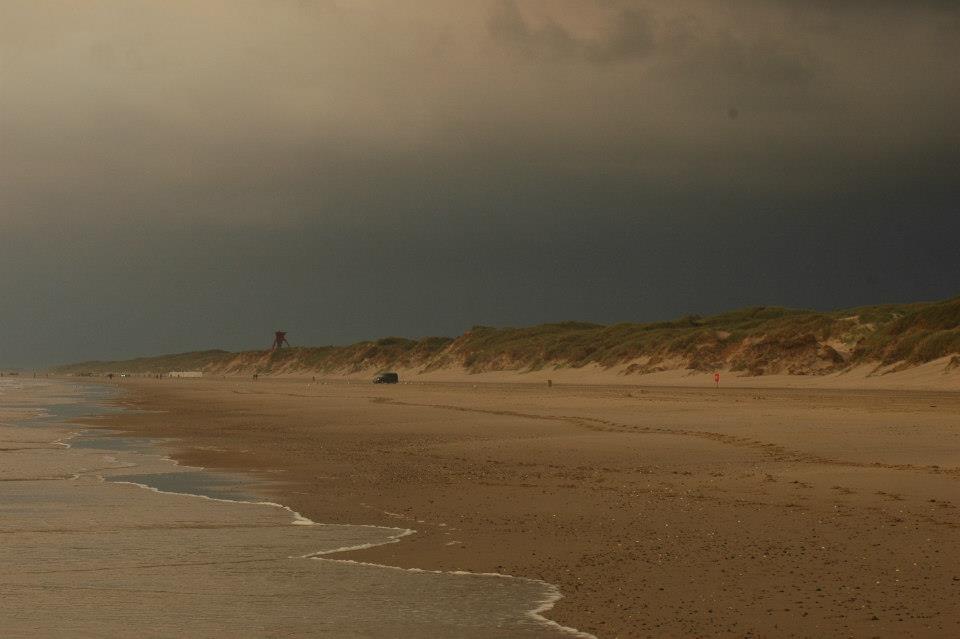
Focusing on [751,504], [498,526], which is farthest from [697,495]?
[498,526]

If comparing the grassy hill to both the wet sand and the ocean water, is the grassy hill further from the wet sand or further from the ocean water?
the ocean water

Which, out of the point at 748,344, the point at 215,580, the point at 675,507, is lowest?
the point at 215,580

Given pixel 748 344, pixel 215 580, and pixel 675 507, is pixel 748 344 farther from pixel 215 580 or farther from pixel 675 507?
pixel 215 580

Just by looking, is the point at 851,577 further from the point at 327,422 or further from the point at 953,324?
the point at 953,324

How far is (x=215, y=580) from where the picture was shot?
396 inches

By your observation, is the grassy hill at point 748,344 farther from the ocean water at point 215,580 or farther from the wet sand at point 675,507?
the ocean water at point 215,580

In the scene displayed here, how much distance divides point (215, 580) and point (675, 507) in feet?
21.6

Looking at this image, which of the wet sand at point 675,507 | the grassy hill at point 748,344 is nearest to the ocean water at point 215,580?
the wet sand at point 675,507

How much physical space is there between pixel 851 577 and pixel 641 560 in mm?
2038

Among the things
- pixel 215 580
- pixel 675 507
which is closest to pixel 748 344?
pixel 675 507

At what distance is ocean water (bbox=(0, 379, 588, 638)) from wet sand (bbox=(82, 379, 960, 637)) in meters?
0.59

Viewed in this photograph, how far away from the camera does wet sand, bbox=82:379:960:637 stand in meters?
8.70

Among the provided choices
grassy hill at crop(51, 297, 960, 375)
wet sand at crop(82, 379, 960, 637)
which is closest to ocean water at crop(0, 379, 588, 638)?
wet sand at crop(82, 379, 960, 637)

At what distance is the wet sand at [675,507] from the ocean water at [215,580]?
0.59 m
